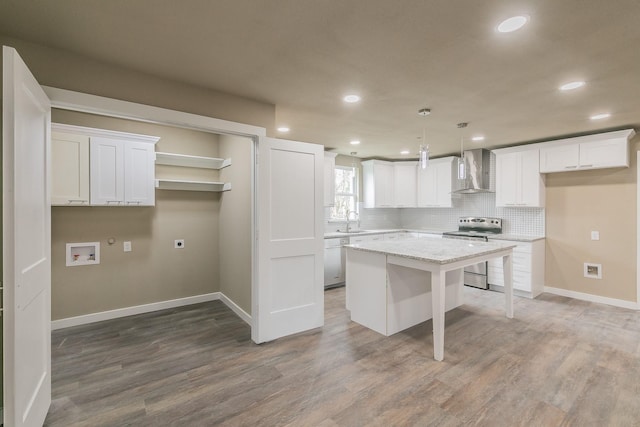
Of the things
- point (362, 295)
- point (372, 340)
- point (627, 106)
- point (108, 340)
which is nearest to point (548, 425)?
point (372, 340)

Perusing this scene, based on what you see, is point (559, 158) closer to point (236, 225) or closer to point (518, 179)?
point (518, 179)

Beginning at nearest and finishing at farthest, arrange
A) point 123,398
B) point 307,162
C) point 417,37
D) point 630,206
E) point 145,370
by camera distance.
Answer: point 417,37 → point 123,398 → point 145,370 → point 307,162 → point 630,206

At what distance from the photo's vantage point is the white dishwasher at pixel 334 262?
519 centimetres

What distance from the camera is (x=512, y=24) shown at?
5.82 ft

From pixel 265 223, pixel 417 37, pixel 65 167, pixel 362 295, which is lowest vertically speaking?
pixel 362 295

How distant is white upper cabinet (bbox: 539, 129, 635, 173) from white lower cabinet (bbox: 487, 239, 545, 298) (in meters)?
1.25

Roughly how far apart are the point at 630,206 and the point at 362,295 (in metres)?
4.05

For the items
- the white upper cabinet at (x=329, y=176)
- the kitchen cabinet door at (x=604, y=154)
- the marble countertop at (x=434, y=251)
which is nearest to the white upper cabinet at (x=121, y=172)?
the marble countertop at (x=434, y=251)

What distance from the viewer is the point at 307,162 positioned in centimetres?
336

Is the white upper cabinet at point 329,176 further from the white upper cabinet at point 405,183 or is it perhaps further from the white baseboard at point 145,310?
the white baseboard at point 145,310

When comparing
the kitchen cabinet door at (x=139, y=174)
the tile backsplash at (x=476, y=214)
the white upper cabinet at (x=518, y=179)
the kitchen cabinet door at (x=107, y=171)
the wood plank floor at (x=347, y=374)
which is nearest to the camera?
the wood plank floor at (x=347, y=374)

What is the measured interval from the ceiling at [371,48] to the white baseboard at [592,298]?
282 cm

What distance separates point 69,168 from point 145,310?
1971 mm

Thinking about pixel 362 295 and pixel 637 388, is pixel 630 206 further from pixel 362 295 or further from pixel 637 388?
pixel 362 295
